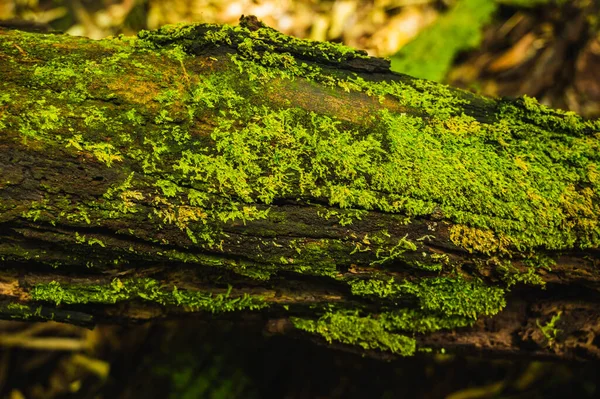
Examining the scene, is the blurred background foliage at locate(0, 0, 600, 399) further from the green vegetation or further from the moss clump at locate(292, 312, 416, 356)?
the moss clump at locate(292, 312, 416, 356)

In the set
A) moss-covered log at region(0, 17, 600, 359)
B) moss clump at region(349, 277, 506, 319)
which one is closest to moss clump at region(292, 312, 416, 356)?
moss-covered log at region(0, 17, 600, 359)

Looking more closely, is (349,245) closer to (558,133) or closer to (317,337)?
(317,337)

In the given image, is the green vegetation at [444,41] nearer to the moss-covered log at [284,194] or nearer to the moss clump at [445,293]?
the moss-covered log at [284,194]

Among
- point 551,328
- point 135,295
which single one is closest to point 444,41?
→ point 551,328

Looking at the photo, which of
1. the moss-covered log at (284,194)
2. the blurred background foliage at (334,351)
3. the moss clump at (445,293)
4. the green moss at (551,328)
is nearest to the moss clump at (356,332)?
the moss-covered log at (284,194)

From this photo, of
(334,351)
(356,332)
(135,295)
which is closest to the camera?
(135,295)

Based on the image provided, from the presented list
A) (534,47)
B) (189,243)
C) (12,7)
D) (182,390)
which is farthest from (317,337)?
(12,7)

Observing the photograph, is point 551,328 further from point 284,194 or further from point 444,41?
point 444,41
